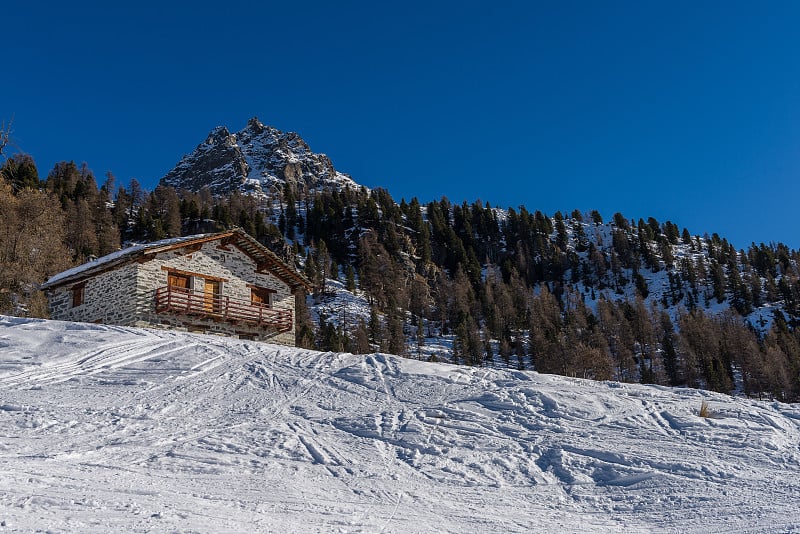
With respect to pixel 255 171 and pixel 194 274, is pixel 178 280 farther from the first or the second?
pixel 255 171

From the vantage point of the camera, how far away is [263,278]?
27.4m

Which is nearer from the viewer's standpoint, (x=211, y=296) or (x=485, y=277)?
(x=211, y=296)

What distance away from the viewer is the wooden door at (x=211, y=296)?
24719 millimetres

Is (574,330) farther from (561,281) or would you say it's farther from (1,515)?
(1,515)

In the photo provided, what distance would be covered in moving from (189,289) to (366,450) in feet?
57.4

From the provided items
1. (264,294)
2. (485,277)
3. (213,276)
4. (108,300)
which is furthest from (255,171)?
(108,300)

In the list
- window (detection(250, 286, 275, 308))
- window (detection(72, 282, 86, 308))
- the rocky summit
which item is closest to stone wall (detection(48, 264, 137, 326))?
window (detection(72, 282, 86, 308))

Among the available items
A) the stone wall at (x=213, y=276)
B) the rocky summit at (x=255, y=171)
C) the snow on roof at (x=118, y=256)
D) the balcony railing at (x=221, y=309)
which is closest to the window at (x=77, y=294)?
the snow on roof at (x=118, y=256)

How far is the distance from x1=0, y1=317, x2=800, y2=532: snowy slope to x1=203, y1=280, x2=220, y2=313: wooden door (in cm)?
1038

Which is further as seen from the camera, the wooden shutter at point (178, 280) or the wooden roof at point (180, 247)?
the wooden shutter at point (178, 280)

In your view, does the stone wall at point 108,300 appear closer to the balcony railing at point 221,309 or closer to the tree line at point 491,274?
the balcony railing at point 221,309

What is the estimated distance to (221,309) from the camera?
25109 millimetres

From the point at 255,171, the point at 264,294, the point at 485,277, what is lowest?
the point at 264,294

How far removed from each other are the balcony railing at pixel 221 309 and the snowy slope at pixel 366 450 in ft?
29.5
